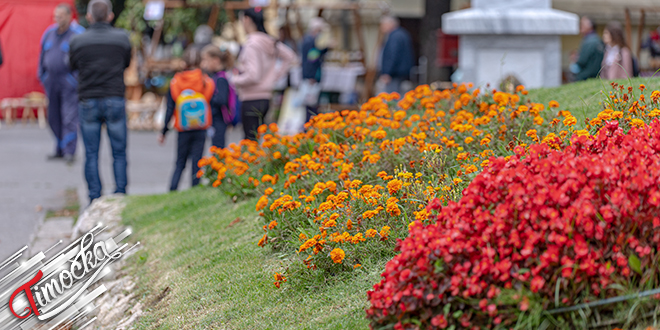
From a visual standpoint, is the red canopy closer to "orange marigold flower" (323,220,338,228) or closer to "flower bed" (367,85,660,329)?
"orange marigold flower" (323,220,338,228)

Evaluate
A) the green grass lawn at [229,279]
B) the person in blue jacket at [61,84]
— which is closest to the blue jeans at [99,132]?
the green grass lawn at [229,279]

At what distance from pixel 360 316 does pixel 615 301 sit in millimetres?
1107

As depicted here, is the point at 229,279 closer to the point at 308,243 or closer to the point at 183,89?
the point at 308,243

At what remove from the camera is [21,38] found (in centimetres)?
1862

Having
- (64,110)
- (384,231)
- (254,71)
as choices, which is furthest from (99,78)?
(384,231)

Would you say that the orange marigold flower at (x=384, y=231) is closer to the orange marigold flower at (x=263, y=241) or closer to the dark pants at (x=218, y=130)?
the orange marigold flower at (x=263, y=241)

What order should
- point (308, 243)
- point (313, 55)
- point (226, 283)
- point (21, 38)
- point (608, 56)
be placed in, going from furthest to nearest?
point (21, 38)
point (313, 55)
point (608, 56)
point (226, 283)
point (308, 243)

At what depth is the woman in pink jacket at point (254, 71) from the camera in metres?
8.70

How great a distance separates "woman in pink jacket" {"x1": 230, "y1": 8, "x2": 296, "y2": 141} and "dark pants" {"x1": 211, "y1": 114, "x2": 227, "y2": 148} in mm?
286

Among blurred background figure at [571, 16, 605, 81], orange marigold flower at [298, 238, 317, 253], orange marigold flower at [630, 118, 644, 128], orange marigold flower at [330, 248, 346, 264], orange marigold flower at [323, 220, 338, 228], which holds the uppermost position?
orange marigold flower at [630, 118, 644, 128]

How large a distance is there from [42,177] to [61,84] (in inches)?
70.5

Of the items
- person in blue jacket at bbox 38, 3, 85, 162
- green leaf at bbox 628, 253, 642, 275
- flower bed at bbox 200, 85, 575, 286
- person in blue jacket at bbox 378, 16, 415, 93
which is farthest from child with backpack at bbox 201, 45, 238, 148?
green leaf at bbox 628, 253, 642, 275

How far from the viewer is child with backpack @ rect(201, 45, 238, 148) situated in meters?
8.30

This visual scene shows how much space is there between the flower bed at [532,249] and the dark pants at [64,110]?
9.52m
